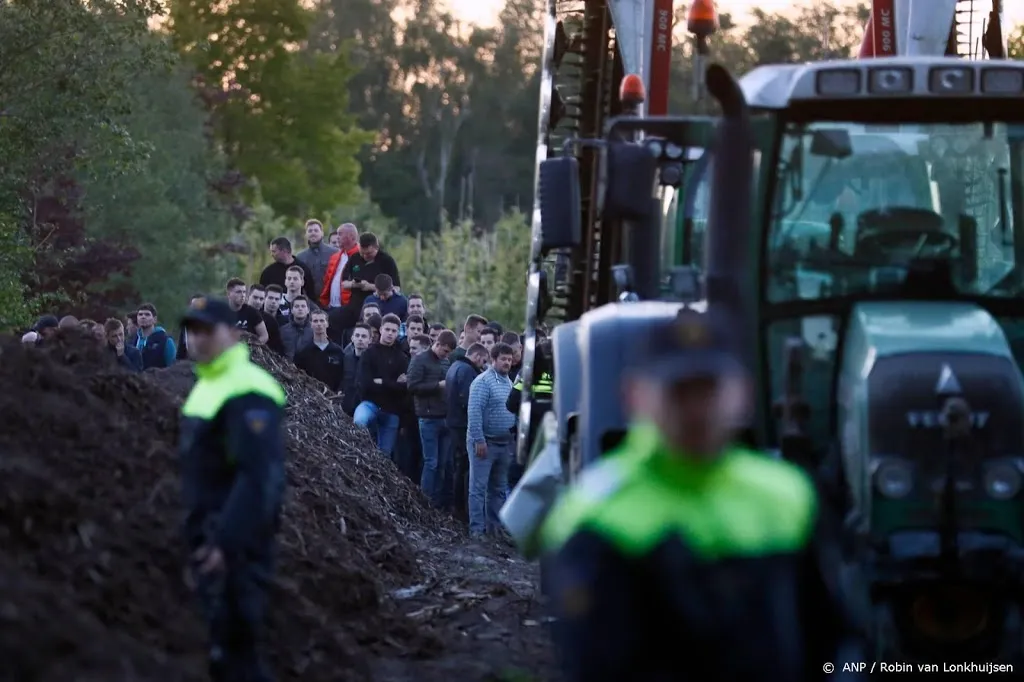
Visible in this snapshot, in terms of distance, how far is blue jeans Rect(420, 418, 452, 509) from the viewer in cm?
1777

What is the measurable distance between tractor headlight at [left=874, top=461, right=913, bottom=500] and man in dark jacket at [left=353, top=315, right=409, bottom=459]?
10744 mm

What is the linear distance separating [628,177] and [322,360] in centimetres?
1062

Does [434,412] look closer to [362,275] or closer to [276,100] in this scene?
[362,275]

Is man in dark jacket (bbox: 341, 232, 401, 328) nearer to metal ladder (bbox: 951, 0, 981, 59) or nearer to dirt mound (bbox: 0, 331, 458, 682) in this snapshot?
dirt mound (bbox: 0, 331, 458, 682)

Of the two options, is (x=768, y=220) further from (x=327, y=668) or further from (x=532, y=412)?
(x=532, y=412)

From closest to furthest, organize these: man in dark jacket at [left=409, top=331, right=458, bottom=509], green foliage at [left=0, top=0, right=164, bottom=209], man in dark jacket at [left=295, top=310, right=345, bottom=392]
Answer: man in dark jacket at [left=409, top=331, right=458, bottom=509]
man in dark jacket at [left=295, top=310, right=345, bottom=392]
green foliage at [left=0, top=0, right=164, bottom=209]

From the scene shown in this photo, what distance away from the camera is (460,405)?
56.7 ft

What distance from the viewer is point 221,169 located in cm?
4441

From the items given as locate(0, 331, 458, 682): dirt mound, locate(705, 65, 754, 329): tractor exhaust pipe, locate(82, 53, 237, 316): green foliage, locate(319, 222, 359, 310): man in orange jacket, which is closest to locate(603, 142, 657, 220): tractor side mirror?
locate(705, 65, 754, 329): tractor exhaust pipe

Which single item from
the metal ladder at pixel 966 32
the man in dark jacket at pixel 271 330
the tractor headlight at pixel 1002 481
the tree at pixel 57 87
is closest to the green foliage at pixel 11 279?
the tree at pixel 57 87

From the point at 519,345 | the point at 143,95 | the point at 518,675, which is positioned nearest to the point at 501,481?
the point at 519,345

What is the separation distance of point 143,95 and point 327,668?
3258 cm

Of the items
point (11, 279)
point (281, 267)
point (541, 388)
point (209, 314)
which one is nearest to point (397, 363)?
point (281, 267)

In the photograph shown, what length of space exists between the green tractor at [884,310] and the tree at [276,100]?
42.4 metres
